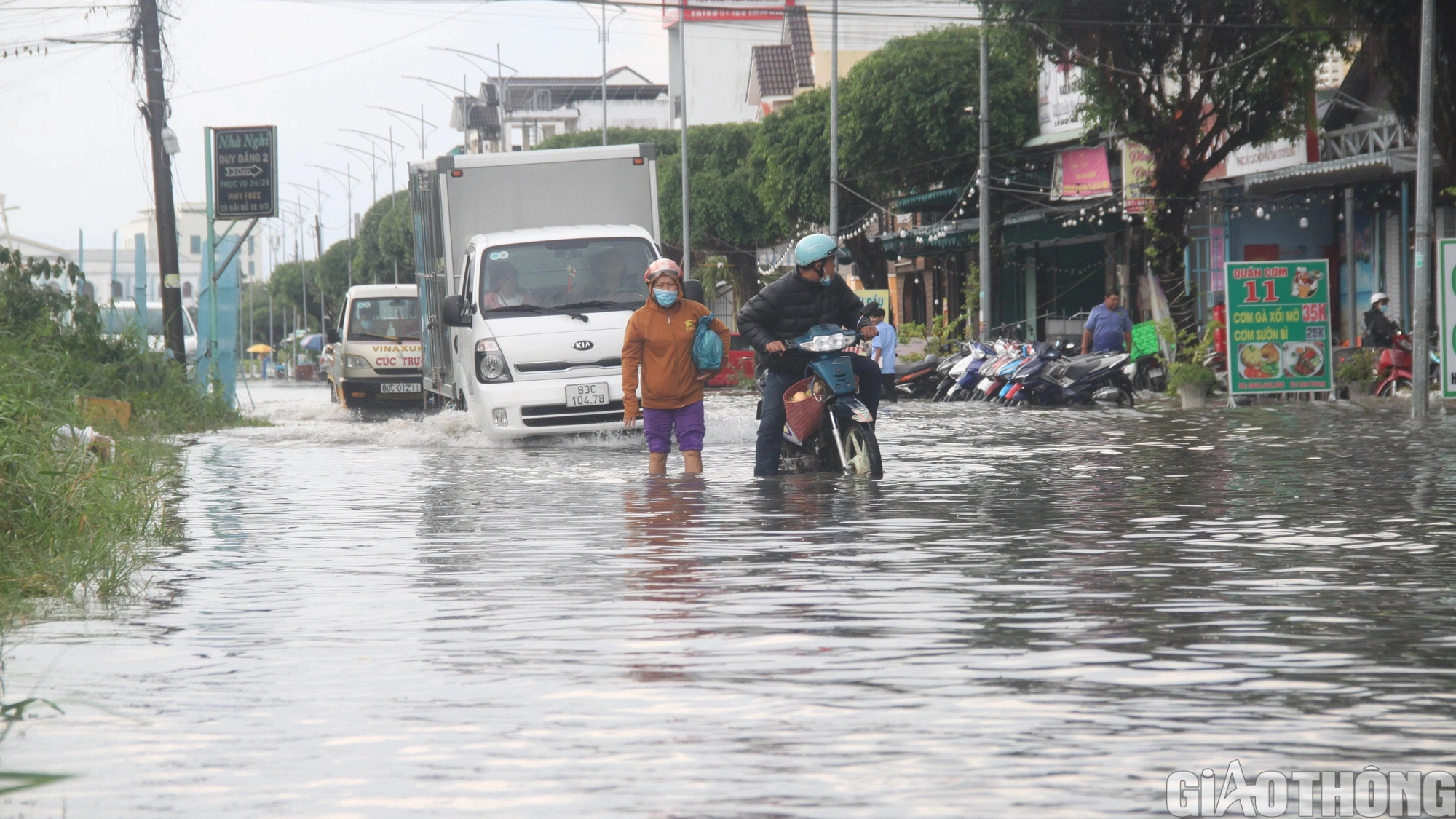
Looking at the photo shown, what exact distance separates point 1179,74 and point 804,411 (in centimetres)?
1931

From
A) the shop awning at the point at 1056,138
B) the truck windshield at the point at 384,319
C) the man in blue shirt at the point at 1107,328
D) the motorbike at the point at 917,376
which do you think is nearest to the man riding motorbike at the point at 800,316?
the man in blue shirt at the point at 1107,328

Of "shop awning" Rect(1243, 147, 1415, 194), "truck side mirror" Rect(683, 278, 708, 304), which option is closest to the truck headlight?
"truck side mirror" Rect(683, 278, 708, 304)

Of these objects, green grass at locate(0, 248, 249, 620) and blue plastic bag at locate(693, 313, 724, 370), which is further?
blue plastic bag at locate(693, 313, 724, 370)

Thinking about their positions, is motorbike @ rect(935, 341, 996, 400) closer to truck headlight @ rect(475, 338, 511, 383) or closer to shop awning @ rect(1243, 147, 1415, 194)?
shop awning @ rect(1243, 147, 1415, 194)

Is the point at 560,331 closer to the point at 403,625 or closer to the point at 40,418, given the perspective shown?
the point at 40,418

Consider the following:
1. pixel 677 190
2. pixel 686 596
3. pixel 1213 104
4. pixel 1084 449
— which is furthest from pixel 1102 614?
pixel 677 190

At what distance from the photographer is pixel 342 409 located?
1197 inches

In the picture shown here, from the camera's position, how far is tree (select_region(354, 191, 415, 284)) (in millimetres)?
88312

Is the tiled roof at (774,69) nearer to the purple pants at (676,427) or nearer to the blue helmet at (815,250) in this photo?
the purple pants at (676,427)

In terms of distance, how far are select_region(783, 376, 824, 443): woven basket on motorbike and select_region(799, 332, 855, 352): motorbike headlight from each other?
0.42 meters

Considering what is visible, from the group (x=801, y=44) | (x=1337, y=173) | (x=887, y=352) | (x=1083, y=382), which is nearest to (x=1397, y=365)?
(x=1083, y=382)

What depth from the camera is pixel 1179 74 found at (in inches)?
1178

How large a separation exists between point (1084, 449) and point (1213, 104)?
14482mm

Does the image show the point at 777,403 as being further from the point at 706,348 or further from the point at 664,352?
the point at 664,352
